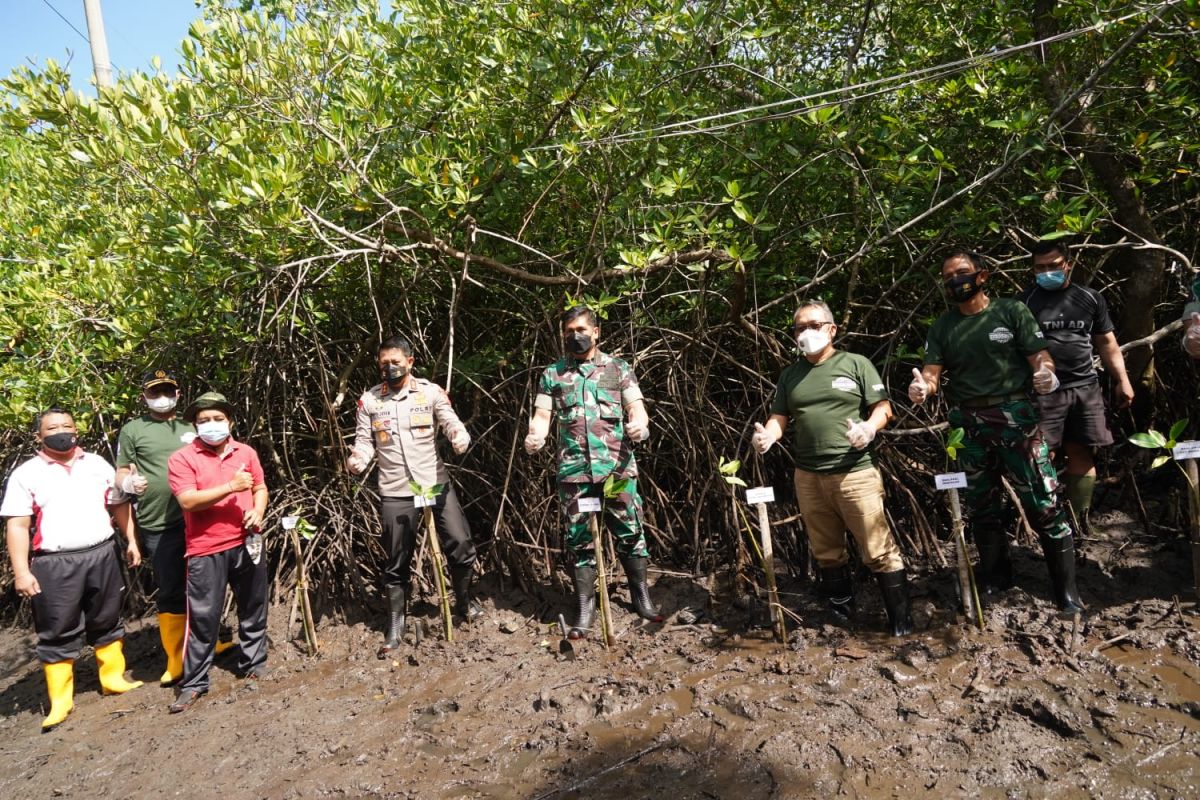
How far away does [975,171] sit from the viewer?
3.28 m

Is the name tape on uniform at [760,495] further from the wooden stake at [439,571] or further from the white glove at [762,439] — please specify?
the wooden stake at [439,571]

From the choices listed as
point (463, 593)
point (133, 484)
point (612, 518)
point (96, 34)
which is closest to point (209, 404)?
point (133, 484)

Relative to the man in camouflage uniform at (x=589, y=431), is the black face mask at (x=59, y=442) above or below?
above

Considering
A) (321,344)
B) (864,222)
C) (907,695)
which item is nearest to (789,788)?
(907,695)

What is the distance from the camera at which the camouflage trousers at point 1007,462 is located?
244cm

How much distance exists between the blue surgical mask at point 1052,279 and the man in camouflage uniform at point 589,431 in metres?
1.58

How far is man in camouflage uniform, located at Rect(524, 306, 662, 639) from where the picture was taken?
2865 mm

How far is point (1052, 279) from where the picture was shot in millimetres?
2650

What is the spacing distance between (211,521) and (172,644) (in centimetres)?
75

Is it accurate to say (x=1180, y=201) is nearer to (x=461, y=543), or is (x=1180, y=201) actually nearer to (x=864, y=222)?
(x=864, y=222)

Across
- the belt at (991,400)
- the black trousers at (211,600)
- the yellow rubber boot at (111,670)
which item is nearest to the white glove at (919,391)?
the belt at (991,400)

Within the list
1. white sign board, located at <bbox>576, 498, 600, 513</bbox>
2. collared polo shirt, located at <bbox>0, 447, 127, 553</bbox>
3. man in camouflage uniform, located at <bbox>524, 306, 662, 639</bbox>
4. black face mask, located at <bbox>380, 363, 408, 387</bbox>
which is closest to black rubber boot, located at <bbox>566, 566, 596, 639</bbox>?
man in camouflage uniform, located at <bbox>524, 306, 662, 639</bbox>

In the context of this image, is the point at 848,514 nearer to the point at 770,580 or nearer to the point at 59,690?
the point at 770,580

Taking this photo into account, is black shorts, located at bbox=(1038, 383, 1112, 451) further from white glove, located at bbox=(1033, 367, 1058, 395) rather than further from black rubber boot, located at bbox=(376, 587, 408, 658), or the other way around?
black rubber boot, located at bbox=(376, 587, 408, 658)
